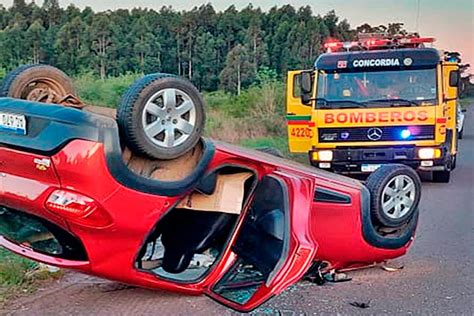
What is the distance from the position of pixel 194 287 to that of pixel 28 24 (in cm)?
2499

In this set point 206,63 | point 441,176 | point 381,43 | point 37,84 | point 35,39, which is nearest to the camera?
point 37,84

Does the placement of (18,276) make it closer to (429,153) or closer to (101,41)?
(429,153)

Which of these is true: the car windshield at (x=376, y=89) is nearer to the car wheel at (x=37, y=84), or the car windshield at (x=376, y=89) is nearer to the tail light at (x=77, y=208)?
the car wheel at (x=37, y=84)

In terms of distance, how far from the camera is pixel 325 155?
12289 mm

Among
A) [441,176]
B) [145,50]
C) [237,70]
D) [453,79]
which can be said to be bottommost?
[441,176]

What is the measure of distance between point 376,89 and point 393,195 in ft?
20.7

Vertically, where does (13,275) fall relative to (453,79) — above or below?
below

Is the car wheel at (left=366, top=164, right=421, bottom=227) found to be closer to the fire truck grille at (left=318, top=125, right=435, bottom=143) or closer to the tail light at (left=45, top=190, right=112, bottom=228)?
the tail light at (left=45, top=190, right=112, bottom=228)

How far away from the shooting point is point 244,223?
15.8 feet

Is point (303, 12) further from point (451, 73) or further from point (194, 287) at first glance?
point (194, 287)

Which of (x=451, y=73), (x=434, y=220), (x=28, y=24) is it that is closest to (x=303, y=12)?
(x=28, y=24)

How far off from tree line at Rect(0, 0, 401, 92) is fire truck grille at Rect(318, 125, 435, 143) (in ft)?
44.0

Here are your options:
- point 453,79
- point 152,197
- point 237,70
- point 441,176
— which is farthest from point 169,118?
point 237,70

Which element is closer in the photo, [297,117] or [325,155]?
[325,155]
